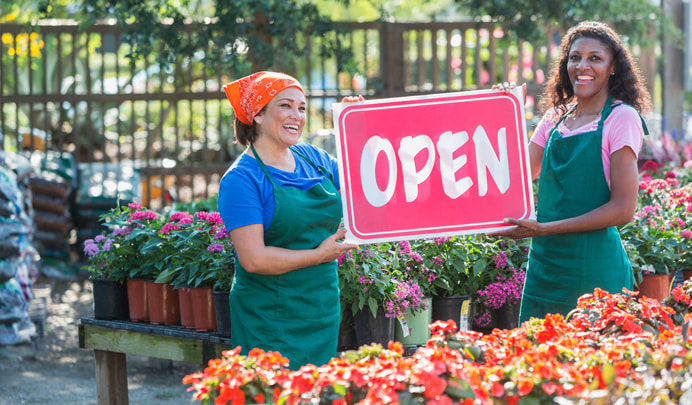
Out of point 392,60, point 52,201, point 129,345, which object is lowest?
point 129,345

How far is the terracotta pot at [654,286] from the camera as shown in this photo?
401 centimetres

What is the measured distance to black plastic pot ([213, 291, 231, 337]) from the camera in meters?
3.54

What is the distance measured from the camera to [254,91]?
281 cm

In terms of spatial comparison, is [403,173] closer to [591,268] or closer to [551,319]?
[591,268]

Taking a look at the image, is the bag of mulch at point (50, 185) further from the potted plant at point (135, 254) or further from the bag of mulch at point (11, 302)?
the potted plant at point (135, 254)

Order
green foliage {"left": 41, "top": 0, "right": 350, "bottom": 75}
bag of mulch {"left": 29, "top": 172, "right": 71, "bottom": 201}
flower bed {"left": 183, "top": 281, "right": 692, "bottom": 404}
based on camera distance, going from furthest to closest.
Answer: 1. bag of mulch {"left": 29, "top": 172, "right": 71, "bottom": 201}
2. green foliage {"left": 41, "top": 0, "right": 350, "bottom": 75}
3. flower bed {"left": 183, "top": 281, "right": 692, "bottom": 404}

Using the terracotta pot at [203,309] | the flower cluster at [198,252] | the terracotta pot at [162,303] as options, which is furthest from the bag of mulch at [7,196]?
the terracotta pot at [203,309]

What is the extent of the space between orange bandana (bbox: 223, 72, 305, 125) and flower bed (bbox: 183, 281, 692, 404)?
1075 mm

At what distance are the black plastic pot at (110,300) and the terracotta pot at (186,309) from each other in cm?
37

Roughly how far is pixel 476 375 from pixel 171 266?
7.56 ft

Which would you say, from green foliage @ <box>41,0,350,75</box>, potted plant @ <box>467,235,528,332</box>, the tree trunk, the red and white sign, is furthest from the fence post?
the red and white sign

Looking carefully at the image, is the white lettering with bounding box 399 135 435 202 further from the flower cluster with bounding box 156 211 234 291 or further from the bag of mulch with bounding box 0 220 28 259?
the bag of mulch with bounding box 0 220 28 259

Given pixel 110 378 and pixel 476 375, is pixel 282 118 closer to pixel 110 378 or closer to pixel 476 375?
pixel 476 375

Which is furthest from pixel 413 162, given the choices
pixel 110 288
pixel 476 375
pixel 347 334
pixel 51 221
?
pixel 51 221
